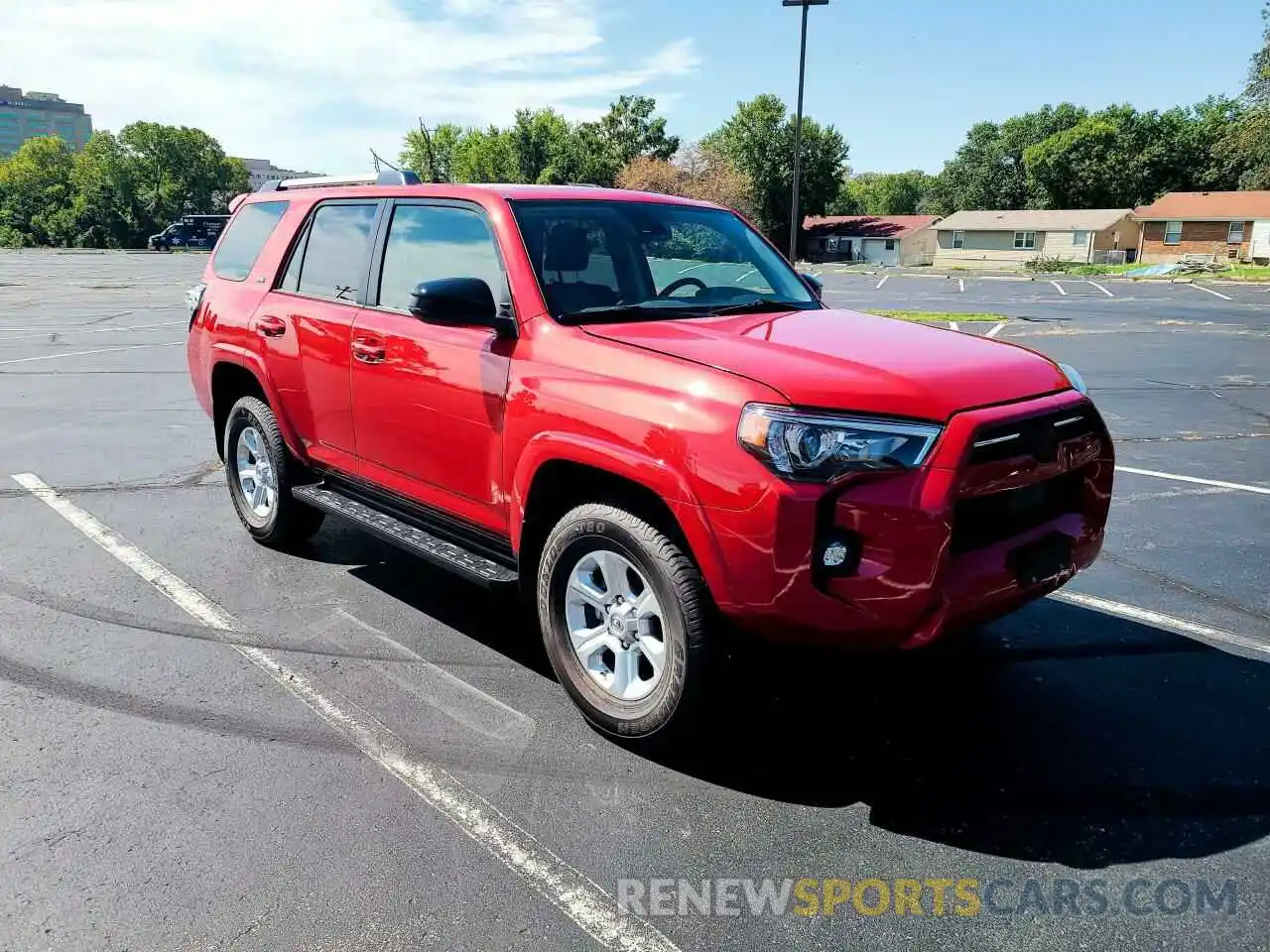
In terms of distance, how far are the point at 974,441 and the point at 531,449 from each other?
5.10ft

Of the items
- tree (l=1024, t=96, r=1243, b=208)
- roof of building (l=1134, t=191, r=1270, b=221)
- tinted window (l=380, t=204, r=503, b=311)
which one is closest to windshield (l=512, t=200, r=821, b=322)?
tinted window (l=380, t=204, r=503, b=311)

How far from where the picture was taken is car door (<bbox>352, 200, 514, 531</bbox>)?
3854 mm

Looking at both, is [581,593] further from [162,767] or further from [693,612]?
[162,767]

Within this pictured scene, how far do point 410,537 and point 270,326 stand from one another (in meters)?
1.75

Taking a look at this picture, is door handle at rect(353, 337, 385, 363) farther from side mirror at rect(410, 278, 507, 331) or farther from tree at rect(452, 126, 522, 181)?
tree at rect(452, 126, 522, 181)

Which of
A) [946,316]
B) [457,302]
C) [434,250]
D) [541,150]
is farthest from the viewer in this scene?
[541,150]

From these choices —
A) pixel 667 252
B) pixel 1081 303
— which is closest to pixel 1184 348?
pixel 1081 303

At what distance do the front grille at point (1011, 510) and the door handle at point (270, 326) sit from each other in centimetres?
366

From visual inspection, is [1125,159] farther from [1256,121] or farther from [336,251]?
[336,251]

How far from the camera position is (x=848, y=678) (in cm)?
407

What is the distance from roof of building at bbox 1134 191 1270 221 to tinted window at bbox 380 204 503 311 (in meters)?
73.4

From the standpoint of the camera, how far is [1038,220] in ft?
240

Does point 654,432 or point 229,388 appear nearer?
point 654,432

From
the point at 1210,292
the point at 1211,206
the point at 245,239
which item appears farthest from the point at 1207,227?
the point at 245,239
